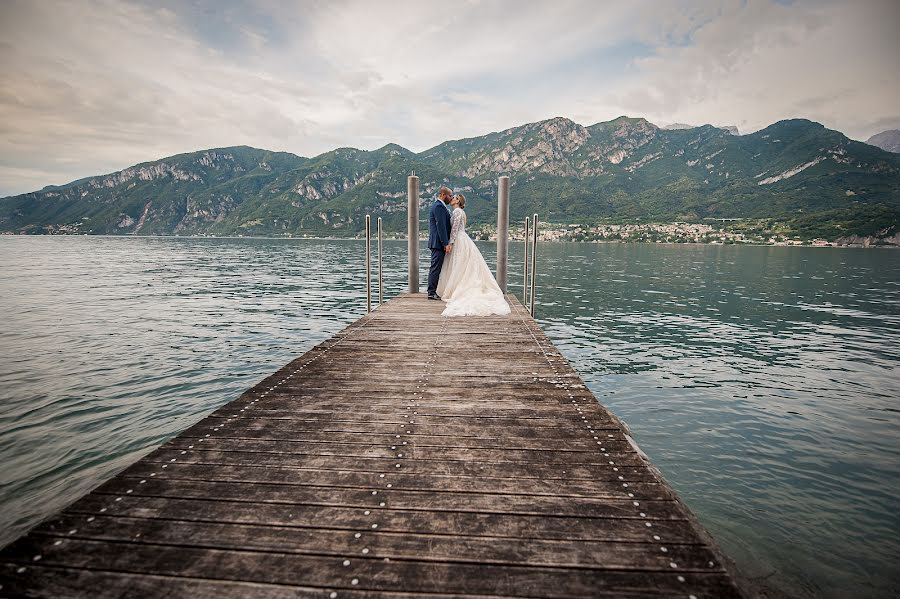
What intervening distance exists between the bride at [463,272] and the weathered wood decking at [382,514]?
7118mm

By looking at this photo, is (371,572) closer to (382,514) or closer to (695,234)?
(382,514)

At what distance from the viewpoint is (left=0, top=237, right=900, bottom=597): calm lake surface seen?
656cm

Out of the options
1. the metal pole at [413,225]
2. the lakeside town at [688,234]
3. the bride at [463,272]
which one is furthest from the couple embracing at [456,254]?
the lakeside town at [688,234]

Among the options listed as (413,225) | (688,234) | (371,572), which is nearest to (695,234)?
(688,234)

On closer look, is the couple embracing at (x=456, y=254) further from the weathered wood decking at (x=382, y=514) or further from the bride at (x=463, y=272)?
the weathered wood decking at (x=382, y=514)

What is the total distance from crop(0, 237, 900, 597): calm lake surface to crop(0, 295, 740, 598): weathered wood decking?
3904 mm

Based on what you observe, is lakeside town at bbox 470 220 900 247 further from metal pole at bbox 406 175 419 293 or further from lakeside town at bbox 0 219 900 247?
metal pole at bbox 406 175 419 293

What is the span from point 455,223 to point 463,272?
1.56m

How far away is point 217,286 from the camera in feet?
117

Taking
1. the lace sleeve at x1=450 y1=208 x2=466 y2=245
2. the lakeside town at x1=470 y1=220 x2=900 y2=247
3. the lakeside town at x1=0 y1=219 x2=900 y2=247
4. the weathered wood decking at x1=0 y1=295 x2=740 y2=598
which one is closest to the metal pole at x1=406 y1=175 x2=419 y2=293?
the lace sleeve at x1=450 y1=208 x2=466 y2=245

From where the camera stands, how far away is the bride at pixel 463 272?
41.3 feet

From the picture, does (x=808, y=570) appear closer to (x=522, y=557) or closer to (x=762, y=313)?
(x=522, y=557)

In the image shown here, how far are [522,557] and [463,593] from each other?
1.66ft

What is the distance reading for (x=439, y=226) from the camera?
13102 millimetres
